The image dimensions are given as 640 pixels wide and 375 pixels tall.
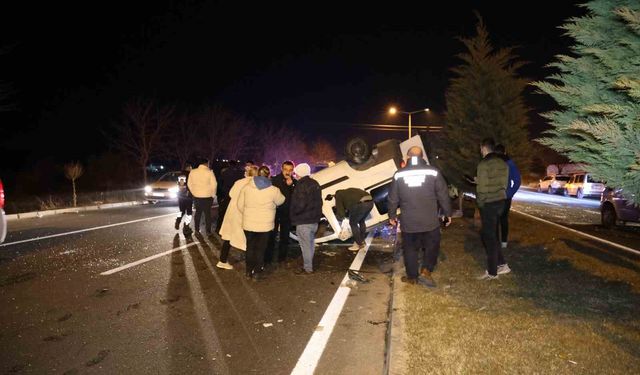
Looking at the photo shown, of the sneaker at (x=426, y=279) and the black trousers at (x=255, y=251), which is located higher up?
the black trousers at (x=255, y=251)

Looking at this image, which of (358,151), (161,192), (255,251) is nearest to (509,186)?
(358,151)

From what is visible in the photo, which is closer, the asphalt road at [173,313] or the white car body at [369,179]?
the asphalt road at [173,313]

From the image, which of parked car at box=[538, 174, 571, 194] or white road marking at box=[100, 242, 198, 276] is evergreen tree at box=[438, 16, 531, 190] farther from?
parked car at box=[538, 174, 571, 194]

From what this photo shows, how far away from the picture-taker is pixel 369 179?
9.40 m

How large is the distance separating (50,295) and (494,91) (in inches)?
413

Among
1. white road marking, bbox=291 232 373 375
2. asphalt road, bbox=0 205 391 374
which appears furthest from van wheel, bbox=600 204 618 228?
white road marking, bbox=291 232 373 375

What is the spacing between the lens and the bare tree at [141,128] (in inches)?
1304

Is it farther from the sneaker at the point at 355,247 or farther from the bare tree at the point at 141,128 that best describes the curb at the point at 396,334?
the bare tree at the point at 141,128

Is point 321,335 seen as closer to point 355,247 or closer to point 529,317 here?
point 529,317

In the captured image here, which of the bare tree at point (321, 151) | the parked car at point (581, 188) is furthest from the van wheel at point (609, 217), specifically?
the bare tree at point (321, 151)

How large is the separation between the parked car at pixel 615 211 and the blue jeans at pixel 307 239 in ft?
30.0

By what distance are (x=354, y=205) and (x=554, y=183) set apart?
99.6ft

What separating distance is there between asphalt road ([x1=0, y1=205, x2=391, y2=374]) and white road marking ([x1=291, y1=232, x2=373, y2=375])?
7 cm

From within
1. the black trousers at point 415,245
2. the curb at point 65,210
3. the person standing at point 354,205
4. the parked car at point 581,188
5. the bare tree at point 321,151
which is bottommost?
the parked car at point 581,188
